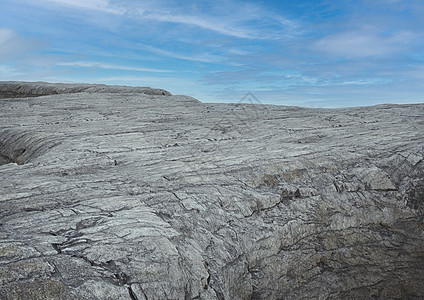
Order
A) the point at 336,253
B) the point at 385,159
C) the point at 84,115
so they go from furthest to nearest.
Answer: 1. the point at 84,115
2. the point at 385,159
3. the point at 336,253

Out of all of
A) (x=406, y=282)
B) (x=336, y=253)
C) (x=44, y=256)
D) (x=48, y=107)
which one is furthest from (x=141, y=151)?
(x=48, y=107)

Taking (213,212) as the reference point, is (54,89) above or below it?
above

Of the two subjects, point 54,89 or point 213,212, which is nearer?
point 213,212

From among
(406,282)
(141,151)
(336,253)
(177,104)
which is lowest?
(406,282)

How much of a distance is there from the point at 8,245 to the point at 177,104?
8.14 metres

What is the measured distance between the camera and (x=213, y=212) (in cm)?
362

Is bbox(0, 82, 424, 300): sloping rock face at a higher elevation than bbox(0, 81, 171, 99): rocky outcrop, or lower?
lower

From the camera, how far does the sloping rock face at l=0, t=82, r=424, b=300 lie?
8.74 ft

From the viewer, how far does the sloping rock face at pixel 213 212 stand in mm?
2664

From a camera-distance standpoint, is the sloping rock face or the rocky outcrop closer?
the sloping rock face

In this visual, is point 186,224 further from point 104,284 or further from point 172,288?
point 104,284

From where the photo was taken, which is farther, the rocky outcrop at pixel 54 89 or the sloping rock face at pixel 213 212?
the rocky outcrop at pixel 54 89

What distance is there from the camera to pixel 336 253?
4340 mm

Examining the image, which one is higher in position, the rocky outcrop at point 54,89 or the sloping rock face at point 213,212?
the rocky outcrop at point 54,89
